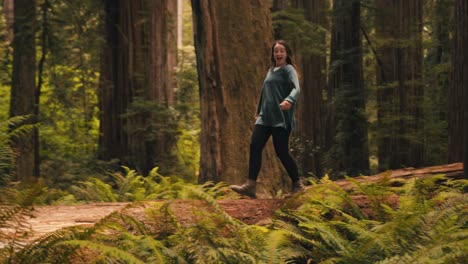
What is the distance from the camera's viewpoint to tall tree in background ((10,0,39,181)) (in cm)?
1448

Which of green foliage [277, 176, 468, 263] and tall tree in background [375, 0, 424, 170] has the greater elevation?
tall tree in background [375, 0, 424, 170]

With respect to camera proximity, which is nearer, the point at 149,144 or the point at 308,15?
the point at 149,144

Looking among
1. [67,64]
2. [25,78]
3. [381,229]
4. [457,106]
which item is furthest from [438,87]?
[381,229]

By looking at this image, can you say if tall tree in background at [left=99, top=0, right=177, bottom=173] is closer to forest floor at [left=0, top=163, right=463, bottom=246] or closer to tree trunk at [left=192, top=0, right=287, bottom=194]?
tree trunk at [left=192, top=0, right=287, bottom=194]

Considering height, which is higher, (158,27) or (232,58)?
(158,27)

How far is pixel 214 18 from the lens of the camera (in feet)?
33.2

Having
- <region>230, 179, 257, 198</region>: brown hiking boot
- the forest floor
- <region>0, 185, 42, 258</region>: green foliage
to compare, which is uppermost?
<region>0, 185, 42, 258</region>: green foliage

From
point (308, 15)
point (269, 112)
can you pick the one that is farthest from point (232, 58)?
point (308, 15)

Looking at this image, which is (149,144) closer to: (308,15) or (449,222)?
(308,15)

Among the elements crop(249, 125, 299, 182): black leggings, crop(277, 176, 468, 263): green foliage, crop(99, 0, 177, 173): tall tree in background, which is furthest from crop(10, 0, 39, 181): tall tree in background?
crop(277, 176, 468, 263): green foliage

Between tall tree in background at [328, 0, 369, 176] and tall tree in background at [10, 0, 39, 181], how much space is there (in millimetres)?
7379

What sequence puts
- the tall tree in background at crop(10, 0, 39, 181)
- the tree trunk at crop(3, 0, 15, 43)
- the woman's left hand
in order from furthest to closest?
1. the tree trunk at crop(3, 0, 15, 43)
2. the tall tree in background at crop(10, 0, 39, 181)
3. the woman's left hand

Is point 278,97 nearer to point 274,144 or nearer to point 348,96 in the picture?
point 274,144

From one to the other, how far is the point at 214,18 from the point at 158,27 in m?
7.60
